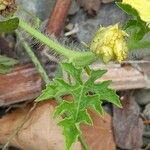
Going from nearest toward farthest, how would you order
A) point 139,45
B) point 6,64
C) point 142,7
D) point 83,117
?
point 142,7 < point 83,117 < point 139,45 < point 6,64

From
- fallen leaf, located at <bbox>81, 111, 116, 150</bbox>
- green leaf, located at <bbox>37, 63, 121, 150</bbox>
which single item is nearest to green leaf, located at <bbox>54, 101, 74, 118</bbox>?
green leaf, located at <bbox>37, 63, 121, 150</bbox>

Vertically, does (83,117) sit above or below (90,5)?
above

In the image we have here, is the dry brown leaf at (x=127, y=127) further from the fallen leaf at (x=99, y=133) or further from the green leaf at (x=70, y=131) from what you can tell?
the green leaf at (x=70, y=131)

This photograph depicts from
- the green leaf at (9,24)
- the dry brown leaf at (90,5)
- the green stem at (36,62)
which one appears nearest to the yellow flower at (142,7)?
the green leaf at (9,24)

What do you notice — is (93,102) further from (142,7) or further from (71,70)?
(142,7)

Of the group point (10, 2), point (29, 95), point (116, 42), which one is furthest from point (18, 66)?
point (116, 42)

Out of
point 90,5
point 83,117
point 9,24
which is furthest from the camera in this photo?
point 90,5

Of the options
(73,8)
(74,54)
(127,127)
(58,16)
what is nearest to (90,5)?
(73,8)
